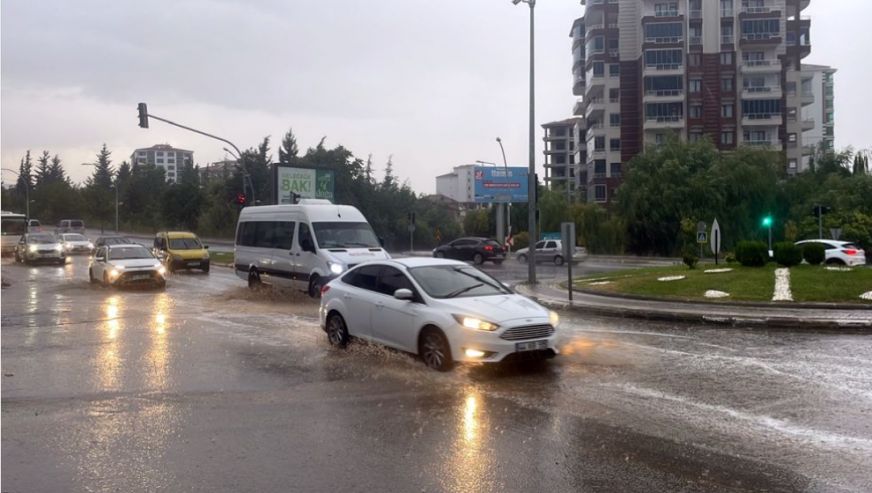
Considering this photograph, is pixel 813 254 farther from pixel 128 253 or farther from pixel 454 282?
pixel 128 253

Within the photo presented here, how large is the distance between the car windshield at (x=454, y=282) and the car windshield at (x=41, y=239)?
110ft

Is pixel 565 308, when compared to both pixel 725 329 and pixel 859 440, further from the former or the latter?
pixel 859 440

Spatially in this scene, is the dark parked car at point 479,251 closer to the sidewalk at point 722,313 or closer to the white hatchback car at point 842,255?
the white hatchback car at point 842,255

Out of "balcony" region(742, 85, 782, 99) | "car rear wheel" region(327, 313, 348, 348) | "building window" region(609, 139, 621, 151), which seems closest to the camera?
"car rear wheel" region(327, 313, 348, 348)

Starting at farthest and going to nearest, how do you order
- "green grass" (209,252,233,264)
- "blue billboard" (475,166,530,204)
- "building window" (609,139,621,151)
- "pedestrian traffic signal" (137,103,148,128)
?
"building window" (609,139,621,151), "blue billboard" (475,166,530,204), "green grass" (209,252,233,264), "pedestrian traffic signal" (137,103,148,128)

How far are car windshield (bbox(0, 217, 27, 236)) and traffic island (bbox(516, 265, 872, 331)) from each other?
121 feet

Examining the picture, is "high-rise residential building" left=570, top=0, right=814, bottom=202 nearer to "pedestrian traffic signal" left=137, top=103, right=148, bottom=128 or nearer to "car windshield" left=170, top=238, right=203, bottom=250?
"car windshield" left=170, top=238, right=203, bottom=250

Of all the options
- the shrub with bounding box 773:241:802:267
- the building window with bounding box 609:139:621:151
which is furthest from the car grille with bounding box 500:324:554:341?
the building window with bounding box 609:139:621:151

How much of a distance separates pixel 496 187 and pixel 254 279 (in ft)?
123

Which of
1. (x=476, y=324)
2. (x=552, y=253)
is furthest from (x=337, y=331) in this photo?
(x=552, y=253)

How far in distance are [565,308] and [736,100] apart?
207 feet

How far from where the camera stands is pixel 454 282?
1078 centimetres

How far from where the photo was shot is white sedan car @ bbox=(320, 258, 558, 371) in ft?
31.1

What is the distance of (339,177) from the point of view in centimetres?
7412
